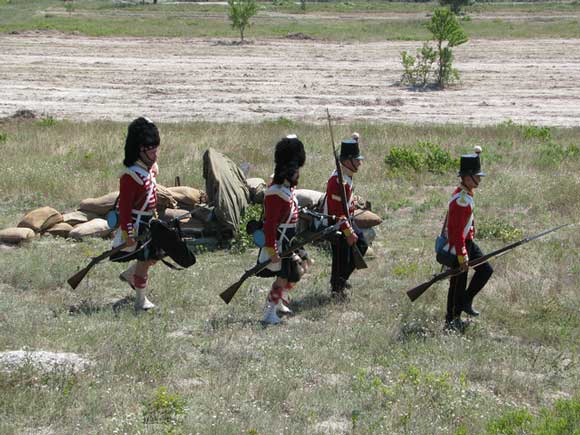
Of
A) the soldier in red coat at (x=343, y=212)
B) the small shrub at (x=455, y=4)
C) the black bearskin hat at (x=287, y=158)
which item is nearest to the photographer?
the black bearskin hat at (x=287, y=158)

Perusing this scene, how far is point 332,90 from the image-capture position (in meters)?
26.8

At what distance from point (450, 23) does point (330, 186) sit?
19.3m

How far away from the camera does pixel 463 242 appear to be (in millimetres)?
9102

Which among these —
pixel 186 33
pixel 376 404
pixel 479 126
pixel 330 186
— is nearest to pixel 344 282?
pixel 330 186

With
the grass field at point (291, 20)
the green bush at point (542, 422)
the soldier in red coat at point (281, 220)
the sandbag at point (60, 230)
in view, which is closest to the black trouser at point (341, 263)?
the soldier in red coat at point (281, 220)

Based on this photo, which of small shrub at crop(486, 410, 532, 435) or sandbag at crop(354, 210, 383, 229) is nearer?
small shrub at crop(486, 410, 532, 435)

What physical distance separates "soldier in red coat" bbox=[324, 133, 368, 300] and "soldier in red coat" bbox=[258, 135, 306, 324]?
1.84 ft

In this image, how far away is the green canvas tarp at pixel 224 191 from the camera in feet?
40.5

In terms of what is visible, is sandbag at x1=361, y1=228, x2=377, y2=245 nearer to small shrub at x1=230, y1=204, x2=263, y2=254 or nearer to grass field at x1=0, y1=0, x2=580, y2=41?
small shrub at x1=230, y1=204, x2=263, y2=254

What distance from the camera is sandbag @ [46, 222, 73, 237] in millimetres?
12852

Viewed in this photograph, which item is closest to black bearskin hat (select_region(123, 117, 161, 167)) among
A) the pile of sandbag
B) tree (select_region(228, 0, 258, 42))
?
the pile of sandbag

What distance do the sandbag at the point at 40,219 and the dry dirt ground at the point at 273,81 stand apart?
1019 centimetres

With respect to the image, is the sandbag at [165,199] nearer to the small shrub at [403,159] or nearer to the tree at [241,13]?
the small shrub at [403,159]

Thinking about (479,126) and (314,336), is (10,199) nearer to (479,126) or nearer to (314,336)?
(314,336)
